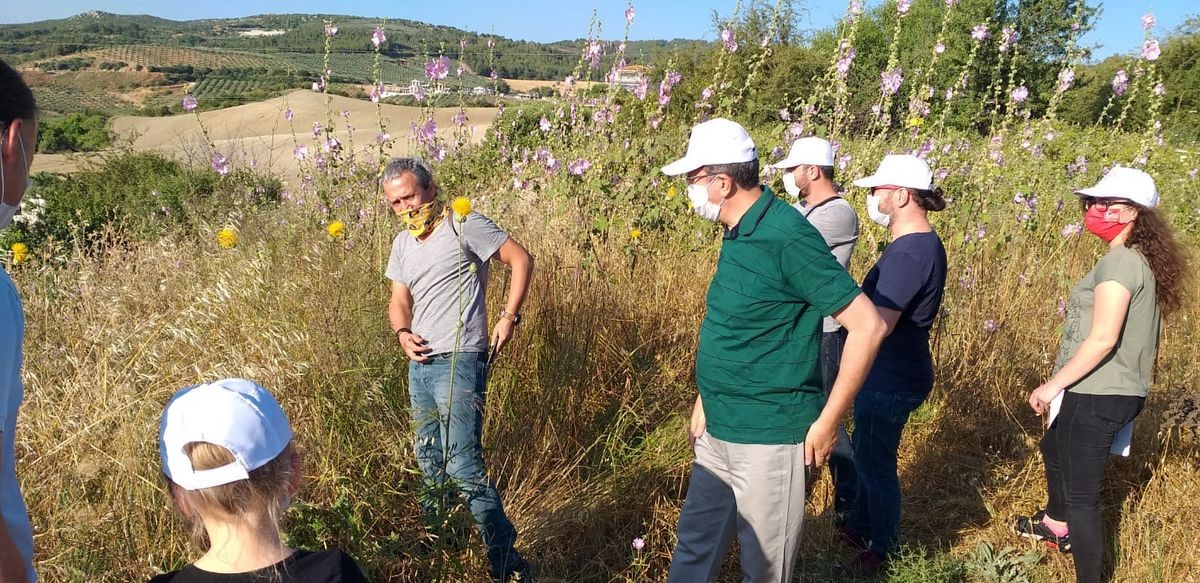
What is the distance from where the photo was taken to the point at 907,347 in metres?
2.79

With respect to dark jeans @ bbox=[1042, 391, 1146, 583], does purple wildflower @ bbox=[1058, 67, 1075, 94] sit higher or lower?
higher

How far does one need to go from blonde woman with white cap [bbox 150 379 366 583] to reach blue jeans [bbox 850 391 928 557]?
6.77 ft

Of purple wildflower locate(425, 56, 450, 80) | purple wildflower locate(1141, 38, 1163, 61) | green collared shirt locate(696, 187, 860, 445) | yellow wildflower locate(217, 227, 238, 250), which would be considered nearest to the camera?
green collared shirt locate(696, 187, 860, 445)

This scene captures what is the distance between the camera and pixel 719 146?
215 cm

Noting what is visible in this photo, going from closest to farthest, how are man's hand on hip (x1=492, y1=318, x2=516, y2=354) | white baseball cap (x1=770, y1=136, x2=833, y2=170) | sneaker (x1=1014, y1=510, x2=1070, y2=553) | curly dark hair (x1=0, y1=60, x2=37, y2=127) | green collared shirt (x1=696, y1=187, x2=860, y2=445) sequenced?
curly dark hair (x1=0, y1=60, x2=37, y2=127), green collared shirt (x1=696, y1=187, x2=860, y2=445), man's hand on hip (x1=492, y1=318, x2=516, y2=354), sneaker (x1=1014, y1=510, x2=1070, y2=553), white baseball cap (x1=770, y1=136, x2=833, y2=170)

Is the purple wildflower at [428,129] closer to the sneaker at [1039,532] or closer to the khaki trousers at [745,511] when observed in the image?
A: the khaki trousers at [745,511]

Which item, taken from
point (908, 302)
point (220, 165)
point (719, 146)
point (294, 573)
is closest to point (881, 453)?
point (908, 302)

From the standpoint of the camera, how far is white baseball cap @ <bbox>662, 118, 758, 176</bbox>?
2141 millimetres

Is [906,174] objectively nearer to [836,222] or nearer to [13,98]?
[836,222]

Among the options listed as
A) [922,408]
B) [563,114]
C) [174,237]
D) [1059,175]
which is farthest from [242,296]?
[1059,175]

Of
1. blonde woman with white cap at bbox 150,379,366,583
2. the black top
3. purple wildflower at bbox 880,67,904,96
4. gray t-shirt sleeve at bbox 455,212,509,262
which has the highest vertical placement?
purple wildflower at bbox 880,67,904,96

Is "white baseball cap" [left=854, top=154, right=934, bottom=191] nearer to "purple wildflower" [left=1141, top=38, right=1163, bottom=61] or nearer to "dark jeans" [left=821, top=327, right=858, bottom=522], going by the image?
"dark jeans" [left=821, top=327, right=858, bottom=522]

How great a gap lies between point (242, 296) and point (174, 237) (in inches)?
94.3

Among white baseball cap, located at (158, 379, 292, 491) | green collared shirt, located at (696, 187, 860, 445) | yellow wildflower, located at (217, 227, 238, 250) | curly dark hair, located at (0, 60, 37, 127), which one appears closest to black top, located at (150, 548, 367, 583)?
Answer: white baseball cap, located at (158, 379, 292, 491)
